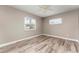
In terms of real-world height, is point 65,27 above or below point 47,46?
above

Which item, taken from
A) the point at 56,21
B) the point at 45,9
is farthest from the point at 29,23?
the point at 56,21

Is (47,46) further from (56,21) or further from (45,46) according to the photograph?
(56,21)

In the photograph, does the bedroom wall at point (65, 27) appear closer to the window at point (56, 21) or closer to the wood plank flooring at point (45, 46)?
the window at point (56, 21)

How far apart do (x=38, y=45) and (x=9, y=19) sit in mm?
1377

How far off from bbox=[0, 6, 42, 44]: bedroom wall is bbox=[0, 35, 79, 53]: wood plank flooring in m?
0.25

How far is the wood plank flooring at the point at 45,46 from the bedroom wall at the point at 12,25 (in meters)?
0.25

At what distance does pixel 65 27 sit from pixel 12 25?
5.85 feet

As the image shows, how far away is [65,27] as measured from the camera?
2.29m

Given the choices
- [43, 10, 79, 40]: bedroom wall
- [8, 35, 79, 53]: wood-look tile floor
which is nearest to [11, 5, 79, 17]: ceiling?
[43, 10, 79, 40]: bedroom wall

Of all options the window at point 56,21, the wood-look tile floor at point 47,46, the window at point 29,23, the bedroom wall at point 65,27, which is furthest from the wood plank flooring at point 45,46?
the window at point 56,21

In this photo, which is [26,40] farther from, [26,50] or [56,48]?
[56,48]

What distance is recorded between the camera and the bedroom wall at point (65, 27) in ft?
7.13

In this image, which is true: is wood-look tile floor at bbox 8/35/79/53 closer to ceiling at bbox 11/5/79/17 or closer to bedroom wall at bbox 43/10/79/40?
bedroom wall at bbox 43/10/79/40
